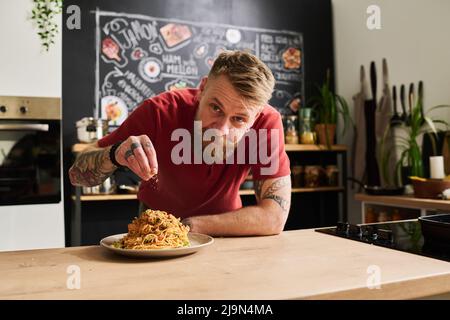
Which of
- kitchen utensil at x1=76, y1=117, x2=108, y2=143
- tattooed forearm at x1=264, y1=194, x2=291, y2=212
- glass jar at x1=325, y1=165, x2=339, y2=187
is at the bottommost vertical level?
tattooed forearm at x1=264, y1=194, x2=291, y2=212

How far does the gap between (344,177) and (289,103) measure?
0.88 meters

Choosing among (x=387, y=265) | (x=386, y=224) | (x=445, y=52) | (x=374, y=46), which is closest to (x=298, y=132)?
(x=374, y=46)

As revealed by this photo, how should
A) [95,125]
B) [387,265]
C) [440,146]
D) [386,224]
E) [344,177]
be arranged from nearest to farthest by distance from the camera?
1. [387,265]
2. [386,224]
3. [95,125]
4. [440,146]
5. [344,177]

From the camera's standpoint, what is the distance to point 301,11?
4457 millimetres

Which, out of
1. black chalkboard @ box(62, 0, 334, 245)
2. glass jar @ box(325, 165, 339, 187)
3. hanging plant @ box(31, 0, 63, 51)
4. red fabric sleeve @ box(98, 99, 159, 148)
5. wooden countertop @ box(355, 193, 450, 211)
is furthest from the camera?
glass jar @ box(325, 165, 339, 187)

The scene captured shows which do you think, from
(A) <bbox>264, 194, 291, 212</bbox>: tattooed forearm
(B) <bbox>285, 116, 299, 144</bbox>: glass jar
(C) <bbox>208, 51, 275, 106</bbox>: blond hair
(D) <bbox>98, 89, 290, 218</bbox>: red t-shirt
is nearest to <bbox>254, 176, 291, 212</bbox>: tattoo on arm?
(A) <bbox>264, 194, 291, 212</bbox>: tattooed forearm

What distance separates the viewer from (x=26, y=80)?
3.07m

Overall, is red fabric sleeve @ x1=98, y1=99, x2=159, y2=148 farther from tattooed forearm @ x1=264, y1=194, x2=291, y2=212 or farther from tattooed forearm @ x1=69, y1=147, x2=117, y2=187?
tattooed forearm @ x1=264, y1=194, x2=291, y2=212

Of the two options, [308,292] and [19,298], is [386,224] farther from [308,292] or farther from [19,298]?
[19,298]

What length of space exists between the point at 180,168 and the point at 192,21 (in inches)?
95.0

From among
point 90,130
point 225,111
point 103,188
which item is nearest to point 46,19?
point 90,130

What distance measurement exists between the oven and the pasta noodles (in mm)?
1946

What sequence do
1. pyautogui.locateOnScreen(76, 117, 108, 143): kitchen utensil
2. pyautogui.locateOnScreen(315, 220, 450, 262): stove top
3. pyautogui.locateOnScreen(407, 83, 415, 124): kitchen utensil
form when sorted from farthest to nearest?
pyautogui.locateOnScreen(407, 83, 415, 124): kitchen utensil
pyautogui.locateOnScreen(76, 117, 108, 143): kitchen utensil
pyautogui.locateOnScreen(315, 220, 450, 262): stove top

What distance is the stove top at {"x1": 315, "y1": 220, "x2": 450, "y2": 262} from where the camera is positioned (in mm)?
1313
